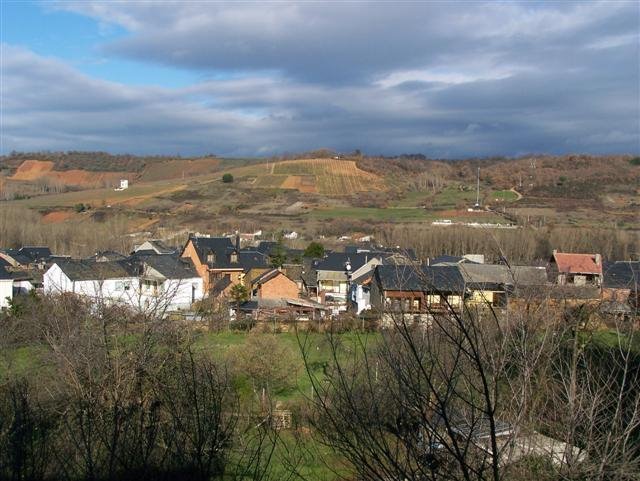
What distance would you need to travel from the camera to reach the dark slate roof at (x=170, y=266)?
32872 millimetres

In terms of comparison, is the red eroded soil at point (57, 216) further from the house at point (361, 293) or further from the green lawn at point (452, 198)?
the house at point (361, 293)

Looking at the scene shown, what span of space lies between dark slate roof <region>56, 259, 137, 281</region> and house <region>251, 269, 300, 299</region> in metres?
6.24

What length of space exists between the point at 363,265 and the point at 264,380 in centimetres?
2011

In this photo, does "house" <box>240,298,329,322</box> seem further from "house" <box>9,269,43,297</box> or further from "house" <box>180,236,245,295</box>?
"house" <box>9,269,43,297</box>

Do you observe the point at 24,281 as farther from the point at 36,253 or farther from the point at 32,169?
the point at 32,169

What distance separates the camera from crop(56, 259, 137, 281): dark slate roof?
99.3 feet

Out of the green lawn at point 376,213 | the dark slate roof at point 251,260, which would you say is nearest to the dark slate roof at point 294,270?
the dark slate roof at point 251,260

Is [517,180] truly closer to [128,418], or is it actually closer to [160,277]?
[160,277]

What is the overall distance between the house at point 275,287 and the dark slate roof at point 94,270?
6.24m

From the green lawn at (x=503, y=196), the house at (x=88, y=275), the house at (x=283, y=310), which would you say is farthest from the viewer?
the green lawn at (x=503, y=196)

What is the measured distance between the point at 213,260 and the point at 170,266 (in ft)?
13.2

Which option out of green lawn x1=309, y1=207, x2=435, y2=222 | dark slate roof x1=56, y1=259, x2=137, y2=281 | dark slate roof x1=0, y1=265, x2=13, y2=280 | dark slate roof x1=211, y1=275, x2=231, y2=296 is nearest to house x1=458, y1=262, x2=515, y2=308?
dark slate roof x1=211, y1=275, x2=231, y2=296

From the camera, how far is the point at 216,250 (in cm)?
3825


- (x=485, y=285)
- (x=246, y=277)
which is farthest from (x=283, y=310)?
(x=485, y=285)
